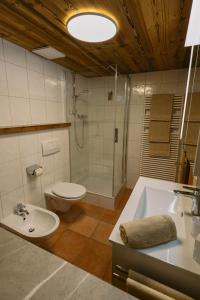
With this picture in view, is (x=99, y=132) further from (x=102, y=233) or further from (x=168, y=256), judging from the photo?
(x=168, y=256)

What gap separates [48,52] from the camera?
5.87 feet

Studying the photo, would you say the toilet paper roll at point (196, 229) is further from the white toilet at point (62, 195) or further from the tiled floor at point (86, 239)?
the white toilet at point (62, 195)

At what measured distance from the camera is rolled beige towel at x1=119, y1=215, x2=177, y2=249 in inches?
30.8

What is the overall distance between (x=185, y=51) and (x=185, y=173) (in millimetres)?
1356

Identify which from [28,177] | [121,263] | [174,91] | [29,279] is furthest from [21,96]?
[174,91]

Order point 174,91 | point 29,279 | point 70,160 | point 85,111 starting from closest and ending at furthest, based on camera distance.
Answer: point 29,279 < point 174,91 < point 70,160 < point 85,111

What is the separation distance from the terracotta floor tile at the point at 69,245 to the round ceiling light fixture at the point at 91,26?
207cm

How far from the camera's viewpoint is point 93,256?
1678mm

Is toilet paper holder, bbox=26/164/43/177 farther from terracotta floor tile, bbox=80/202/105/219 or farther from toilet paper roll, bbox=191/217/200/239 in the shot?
toilet paper roll, bbox=191/217/200/239

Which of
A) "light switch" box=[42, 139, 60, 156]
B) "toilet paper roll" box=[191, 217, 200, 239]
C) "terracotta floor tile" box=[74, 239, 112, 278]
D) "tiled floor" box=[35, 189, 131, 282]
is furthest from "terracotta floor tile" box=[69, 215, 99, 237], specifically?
"toilet paper roll" box=[191, 217, 200, 239]

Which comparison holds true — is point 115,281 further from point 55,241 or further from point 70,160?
point 70,160

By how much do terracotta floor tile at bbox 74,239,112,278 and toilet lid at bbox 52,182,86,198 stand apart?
22.6 inches

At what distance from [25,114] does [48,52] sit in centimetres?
75

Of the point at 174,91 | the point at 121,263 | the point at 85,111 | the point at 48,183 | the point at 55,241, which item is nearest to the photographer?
the point at 121,263
